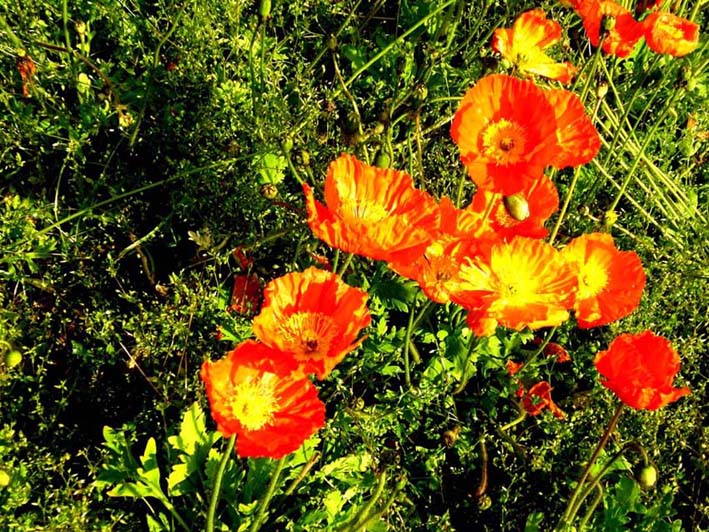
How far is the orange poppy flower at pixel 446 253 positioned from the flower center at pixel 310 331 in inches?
8.2

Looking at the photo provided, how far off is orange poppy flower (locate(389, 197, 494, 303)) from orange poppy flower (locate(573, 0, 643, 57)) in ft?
2.47

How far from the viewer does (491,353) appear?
2.10 meters

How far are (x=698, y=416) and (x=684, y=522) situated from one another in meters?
0.34

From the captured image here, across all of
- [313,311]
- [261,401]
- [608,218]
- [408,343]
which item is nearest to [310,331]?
[313,311]

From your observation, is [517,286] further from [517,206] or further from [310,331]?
[310,331]

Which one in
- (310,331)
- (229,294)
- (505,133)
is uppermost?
(505,133)

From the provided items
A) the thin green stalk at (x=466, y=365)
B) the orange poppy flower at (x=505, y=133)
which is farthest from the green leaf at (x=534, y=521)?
the orange poppy flower at (x=505, y=133)

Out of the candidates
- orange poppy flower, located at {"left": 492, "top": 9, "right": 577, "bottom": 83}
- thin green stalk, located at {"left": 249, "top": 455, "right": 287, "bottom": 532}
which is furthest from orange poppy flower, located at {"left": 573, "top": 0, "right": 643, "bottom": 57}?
thin green stalk, located at {"left": 249, "top": 455, "right": 287, "bottom": 532}

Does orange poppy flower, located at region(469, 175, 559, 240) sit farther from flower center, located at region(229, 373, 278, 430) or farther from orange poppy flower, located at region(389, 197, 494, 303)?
flower center, located at region(229, 373, 278, 430)

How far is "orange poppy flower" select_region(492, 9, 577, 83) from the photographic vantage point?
219cm

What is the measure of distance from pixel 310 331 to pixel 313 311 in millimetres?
50

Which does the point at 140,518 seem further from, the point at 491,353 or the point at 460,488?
the point at 491,353

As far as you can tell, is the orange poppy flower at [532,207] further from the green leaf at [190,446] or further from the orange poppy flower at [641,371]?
the green leaf at [190,446]

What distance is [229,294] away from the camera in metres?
2.08
